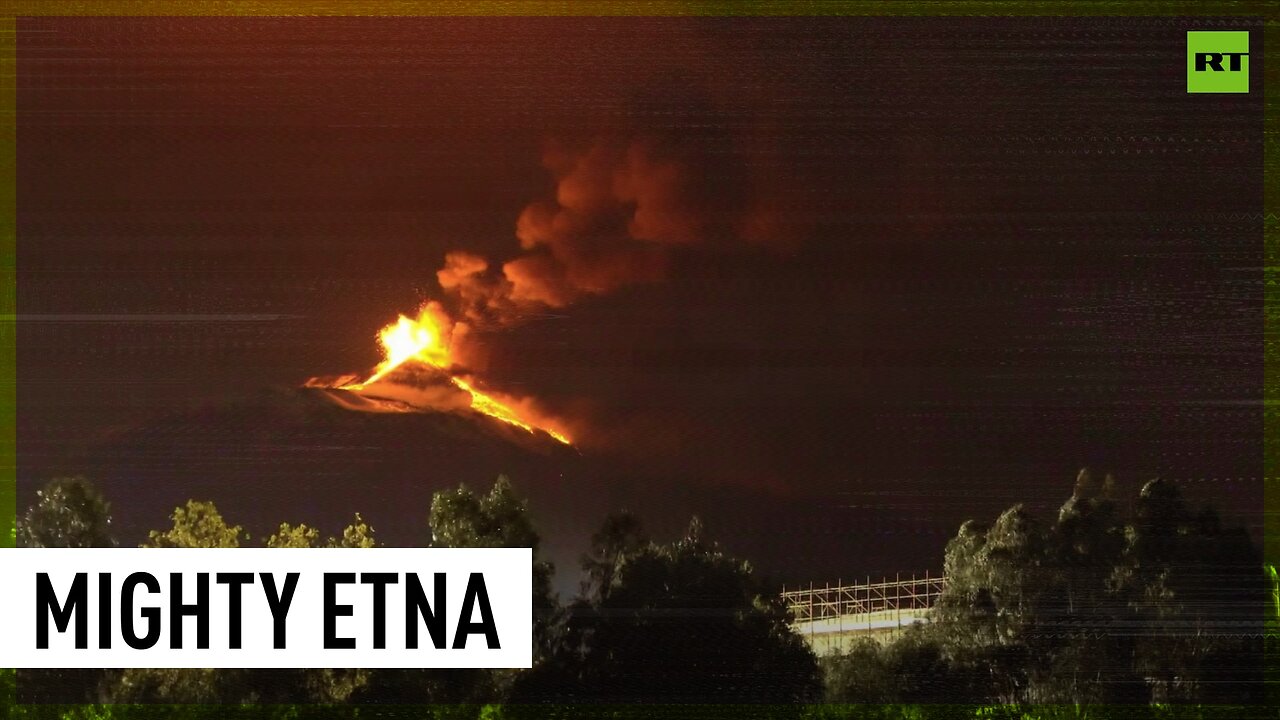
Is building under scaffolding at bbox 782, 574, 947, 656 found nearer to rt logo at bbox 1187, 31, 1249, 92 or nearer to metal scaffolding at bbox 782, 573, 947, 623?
metal scaffolding at bbox 782, 573, 947, 623

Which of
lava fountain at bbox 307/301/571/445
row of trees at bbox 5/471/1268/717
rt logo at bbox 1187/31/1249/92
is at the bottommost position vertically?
row of trees at bbox 5/471/1268/717

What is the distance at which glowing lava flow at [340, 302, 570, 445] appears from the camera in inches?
149

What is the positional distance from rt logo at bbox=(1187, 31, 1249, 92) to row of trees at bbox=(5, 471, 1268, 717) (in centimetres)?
119

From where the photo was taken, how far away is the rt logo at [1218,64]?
12.4ft

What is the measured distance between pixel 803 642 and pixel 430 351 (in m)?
1.38

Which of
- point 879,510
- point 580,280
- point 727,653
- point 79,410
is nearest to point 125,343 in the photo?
point 79,410

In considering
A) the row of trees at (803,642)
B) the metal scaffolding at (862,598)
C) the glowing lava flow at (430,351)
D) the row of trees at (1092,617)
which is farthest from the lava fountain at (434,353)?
the row of trees at (1092,617)

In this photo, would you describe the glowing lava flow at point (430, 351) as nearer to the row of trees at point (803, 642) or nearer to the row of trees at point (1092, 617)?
the row of trees at point (803, 642)

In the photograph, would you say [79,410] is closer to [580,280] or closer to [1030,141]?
[580,280]

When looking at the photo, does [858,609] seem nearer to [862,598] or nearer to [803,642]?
[862,598]

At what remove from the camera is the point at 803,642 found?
381 centimetres

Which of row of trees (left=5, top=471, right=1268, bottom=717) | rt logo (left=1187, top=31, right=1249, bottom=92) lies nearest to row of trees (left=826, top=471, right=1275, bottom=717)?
row of trees (left=5, top=471, right=1268, bottom=717)

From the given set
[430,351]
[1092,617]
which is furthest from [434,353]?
[1092,617]

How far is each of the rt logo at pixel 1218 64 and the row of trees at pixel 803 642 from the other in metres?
1.19
